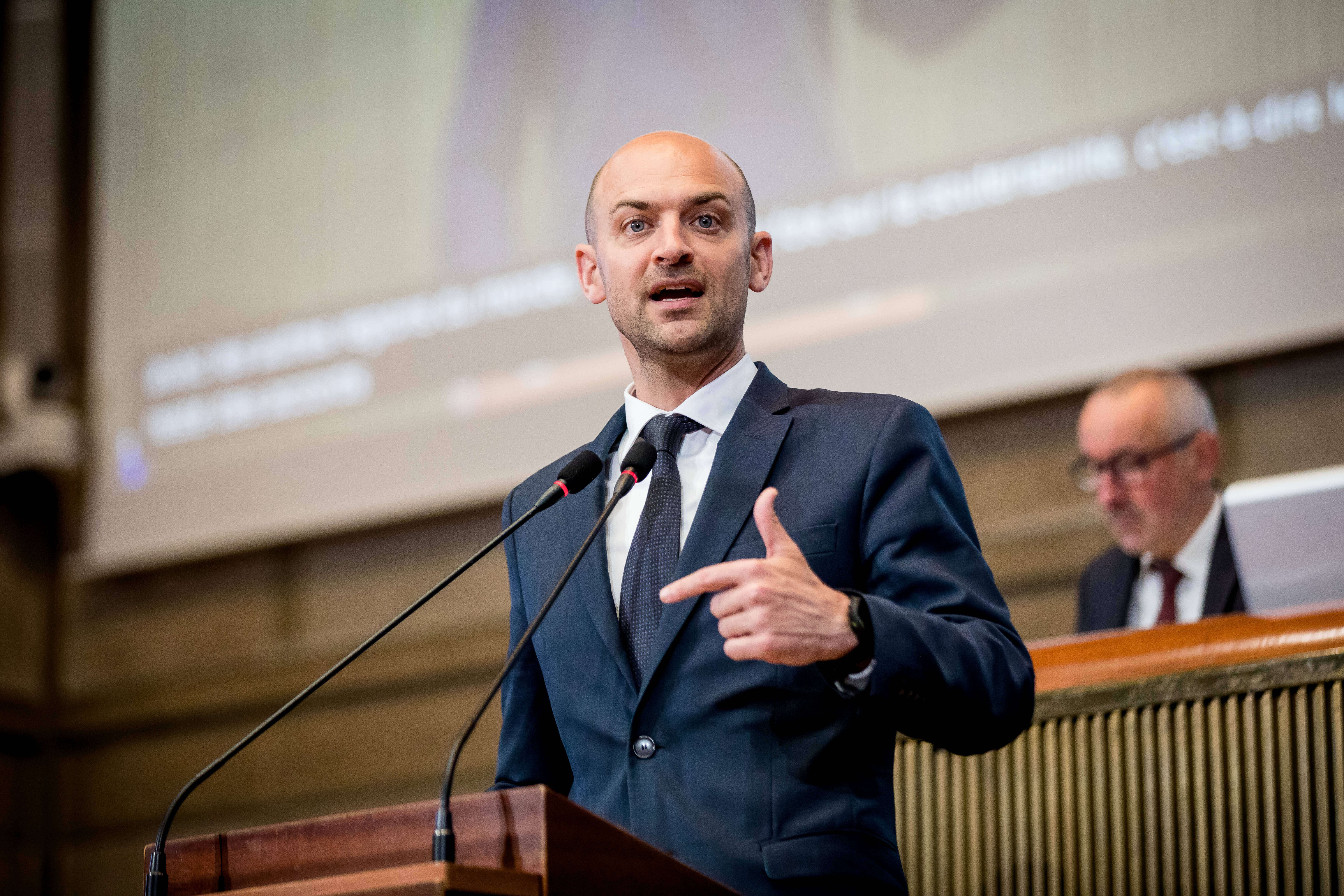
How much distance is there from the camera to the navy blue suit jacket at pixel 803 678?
144 cm

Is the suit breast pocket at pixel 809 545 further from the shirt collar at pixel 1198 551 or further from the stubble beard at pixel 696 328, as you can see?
the shirt collar at pixel 1198 551

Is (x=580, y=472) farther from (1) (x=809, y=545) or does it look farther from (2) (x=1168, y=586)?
(2) (x=1168, y=586)

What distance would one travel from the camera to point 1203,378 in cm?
→ 420

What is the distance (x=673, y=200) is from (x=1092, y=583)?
77.9 inches

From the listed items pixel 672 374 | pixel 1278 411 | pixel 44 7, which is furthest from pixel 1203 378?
pixel 44 7

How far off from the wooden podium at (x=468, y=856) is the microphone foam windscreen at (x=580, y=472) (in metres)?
0.47

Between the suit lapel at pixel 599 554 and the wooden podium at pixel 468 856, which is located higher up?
the suit lapel at pixel 599 554

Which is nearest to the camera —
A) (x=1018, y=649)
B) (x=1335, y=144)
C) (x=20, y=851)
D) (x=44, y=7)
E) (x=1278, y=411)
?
(x=1018, y=649)

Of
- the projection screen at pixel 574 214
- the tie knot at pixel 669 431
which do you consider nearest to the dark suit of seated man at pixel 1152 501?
the projection screen at pixel 574 214

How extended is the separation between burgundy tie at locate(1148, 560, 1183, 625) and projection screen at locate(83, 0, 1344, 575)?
2.80 feet

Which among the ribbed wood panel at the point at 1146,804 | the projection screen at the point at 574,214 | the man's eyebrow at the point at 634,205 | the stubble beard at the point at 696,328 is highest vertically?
the projection screen at the point at 574,214

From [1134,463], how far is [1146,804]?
4.33 ft

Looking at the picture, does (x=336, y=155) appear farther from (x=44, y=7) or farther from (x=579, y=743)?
(x=579, y=743)

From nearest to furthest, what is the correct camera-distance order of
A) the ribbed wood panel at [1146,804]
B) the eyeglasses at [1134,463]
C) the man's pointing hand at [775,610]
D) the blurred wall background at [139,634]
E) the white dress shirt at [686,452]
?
the man's pointing hand at [775,610] < the white dress shirt at [686,452] < the ribbed wood panel at [1146,804] < the eyeglasses at [1134,463] < the blurred wall background at [139,634]
